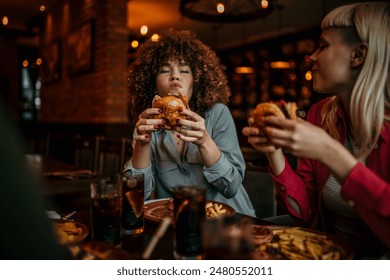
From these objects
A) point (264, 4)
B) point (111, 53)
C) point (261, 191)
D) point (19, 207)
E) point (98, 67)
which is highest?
point (264, 4)

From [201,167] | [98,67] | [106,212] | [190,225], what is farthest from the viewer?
[98,67]

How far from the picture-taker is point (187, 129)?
134 cm

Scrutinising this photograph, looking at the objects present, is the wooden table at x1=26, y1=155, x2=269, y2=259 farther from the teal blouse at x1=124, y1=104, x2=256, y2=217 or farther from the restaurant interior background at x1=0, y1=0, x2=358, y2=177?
the restaurant interior background at x1=0, y1=0, x2=358, y2=177

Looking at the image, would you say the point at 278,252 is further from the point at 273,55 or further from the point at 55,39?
the point at 273,55

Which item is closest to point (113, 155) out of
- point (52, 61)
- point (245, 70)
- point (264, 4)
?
point (264, 4)

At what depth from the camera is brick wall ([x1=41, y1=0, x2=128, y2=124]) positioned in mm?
5527

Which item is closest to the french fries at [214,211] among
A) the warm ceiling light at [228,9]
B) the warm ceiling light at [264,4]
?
the warm ceiling light at [228,9]

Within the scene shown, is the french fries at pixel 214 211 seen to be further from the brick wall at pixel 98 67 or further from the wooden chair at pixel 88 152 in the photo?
the brick wall at pixel 98 67

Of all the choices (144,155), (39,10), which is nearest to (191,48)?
(144,155)

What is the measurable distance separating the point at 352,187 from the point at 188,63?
1.12 m

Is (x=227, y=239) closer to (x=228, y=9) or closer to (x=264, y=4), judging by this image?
(x=228, y=9)

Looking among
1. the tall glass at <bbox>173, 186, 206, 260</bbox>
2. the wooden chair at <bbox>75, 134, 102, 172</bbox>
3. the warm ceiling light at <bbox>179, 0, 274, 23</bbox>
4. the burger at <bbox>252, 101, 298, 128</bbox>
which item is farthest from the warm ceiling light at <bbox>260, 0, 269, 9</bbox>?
the tall glass at <bbox>173, 186, 206, 260</bbox>

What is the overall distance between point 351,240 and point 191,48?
1.15 metres

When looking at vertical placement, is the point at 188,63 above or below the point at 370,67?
above
